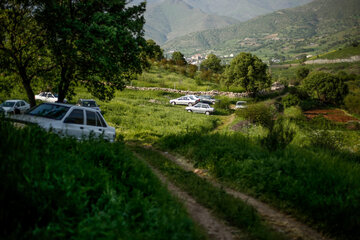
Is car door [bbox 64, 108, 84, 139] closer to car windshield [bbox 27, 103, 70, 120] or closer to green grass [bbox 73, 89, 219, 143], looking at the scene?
car windshield [bbox 27, 103, 70, 120]

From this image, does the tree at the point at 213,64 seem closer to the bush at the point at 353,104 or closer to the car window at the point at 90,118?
the bush at the point at 353,104

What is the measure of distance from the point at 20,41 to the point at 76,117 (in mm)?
4765

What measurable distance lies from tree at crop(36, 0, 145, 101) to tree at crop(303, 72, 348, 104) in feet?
212

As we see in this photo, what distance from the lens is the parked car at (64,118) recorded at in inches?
283

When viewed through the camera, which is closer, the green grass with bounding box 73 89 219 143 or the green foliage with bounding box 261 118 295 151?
the green foliage with bounding box 261 118 295 151

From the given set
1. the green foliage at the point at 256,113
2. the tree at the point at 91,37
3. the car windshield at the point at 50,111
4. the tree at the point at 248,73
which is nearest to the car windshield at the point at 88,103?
the tree at the point at 91,37

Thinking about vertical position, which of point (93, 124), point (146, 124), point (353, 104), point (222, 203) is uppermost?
point (353, 104)

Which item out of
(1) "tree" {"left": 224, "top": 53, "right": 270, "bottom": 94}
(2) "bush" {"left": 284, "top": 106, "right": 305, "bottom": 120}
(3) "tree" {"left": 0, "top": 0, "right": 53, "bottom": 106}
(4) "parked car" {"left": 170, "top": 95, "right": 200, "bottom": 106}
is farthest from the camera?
(1) "tree" {"left": 224, "top": 53, "right": 270, "bottom": 94}

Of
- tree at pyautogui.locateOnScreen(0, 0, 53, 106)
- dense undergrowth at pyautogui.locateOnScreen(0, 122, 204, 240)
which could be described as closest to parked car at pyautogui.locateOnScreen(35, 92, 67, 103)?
tree at pyautogui.locateOnScreen(0, 0, 53, 106)

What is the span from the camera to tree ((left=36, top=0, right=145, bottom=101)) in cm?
898

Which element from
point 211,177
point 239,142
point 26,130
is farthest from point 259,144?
point 26,130

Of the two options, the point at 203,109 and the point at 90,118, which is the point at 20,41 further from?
the point at 203,109

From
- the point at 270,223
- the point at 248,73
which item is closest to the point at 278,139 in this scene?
the point at 270,223

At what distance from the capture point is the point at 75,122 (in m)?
7.93
